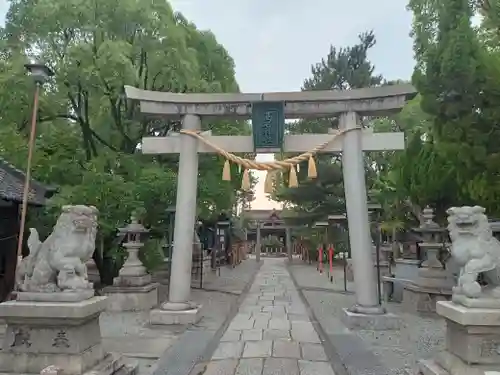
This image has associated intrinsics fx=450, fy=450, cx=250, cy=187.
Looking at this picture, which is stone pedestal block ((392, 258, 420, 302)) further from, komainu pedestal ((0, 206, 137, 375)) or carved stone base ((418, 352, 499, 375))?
komainu pedestal ((0, 206, 137, 375))

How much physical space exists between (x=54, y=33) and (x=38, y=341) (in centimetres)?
1024

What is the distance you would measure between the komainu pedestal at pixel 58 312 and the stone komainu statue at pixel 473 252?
413 centimetres

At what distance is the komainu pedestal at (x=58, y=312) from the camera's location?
4.86 m

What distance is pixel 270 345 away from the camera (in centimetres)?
763

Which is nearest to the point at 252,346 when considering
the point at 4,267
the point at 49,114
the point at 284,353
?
the point at 284,353

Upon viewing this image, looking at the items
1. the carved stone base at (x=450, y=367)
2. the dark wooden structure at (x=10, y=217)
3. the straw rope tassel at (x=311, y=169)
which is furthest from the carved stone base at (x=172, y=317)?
the carved stone base at (x=450, y=367)

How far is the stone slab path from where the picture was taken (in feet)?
20.6

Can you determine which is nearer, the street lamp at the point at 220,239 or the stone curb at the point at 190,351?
the stone curb at the point at 190,351

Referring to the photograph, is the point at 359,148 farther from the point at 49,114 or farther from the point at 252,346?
the point at 49,114

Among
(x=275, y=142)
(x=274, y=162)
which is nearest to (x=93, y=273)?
(x=274, y=162)

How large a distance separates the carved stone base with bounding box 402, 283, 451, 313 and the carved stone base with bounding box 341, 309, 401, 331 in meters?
2.18

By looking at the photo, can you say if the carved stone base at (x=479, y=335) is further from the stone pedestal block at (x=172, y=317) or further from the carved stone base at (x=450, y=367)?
the stone pedestal block at (x=172, y=317)

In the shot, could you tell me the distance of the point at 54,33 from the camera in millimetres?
12609

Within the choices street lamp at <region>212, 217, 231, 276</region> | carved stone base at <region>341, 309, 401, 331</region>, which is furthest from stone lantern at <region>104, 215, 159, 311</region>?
street lamp at <region>212, 217, 231, 276</region>
